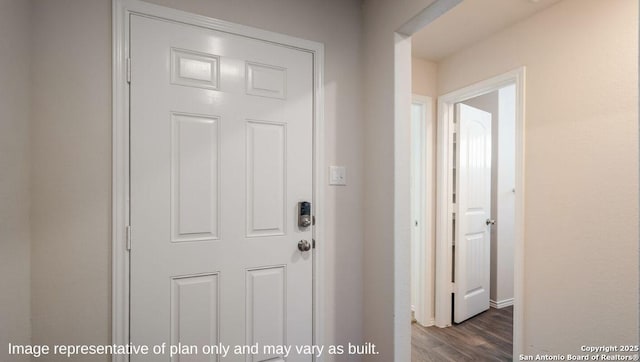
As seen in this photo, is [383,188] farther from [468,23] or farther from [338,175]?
[468,23]

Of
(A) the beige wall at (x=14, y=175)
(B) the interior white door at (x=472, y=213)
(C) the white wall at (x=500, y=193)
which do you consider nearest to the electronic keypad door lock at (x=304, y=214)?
(A) the beige wall at (x=14, y=175)

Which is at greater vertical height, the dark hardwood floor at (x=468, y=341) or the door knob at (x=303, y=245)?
the door knob at (x=303, y=245)

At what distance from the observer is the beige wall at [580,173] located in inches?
54.1

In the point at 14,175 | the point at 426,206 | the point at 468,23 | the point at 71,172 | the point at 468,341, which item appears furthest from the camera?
the point at 426,206

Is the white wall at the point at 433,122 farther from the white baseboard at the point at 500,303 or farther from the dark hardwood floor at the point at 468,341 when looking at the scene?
the white baseboard at the point at 500,303

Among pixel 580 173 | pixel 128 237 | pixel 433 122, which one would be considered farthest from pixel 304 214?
pixel 433 122

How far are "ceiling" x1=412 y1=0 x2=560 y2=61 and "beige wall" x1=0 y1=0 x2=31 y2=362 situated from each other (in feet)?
6.93

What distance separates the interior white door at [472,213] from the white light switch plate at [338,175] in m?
1.44

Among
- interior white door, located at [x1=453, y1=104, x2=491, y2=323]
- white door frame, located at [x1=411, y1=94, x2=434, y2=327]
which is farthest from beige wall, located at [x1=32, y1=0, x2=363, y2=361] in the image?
interior white door, located at [x1=453, y1=104, x2=491, y2=323]

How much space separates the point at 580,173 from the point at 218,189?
6.66ft

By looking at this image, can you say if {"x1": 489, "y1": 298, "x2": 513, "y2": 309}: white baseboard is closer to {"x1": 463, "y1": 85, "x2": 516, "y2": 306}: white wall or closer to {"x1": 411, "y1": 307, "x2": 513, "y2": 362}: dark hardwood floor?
{"x1": 463, "y1": 85, "x2": 516, "y2": 306}: white wall

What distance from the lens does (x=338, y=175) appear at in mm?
1594

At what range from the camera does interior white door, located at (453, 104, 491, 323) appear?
248 centimetres

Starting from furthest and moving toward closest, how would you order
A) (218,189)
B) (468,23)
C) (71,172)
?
(468,23), (218,189), (71,172)
